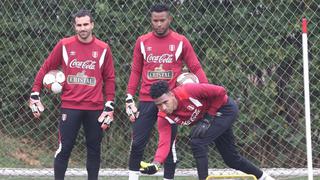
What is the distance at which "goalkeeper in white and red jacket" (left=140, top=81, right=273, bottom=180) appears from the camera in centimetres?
493

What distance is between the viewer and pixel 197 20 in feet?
23.3

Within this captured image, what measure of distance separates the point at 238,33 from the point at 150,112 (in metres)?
1.74

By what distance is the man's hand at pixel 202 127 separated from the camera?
5100 mm

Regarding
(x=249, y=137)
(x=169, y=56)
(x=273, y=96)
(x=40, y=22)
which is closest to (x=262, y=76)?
(x=273, y=96)

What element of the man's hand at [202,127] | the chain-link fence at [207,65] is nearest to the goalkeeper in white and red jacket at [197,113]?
the man's hand at [202,127]

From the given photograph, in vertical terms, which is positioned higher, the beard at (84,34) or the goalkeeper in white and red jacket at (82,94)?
the beard at (84,34)

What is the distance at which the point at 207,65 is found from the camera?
23.4ft

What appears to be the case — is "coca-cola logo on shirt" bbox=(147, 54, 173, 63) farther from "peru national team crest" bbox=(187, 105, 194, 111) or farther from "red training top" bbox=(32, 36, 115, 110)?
"peru national team crest" bbox=(187, 105, 194, 111)

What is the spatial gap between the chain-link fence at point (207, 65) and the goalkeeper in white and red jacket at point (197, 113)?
1731 mm

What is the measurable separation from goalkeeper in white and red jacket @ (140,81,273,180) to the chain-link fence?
5.68ft

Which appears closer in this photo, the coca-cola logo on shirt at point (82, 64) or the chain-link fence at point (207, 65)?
the coca-cola logo on shirt at point (82, 64)

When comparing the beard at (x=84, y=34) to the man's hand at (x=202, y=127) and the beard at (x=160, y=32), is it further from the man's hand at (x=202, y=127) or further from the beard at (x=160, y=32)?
the man's hand at (x=202, y=127)

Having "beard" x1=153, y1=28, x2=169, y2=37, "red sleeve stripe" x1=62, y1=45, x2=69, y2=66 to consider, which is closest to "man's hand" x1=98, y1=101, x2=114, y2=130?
"red sleeve stripe" x1=62, y1=45, x2=69, y2=66

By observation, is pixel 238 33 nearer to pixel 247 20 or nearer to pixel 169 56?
pixel 247 20
